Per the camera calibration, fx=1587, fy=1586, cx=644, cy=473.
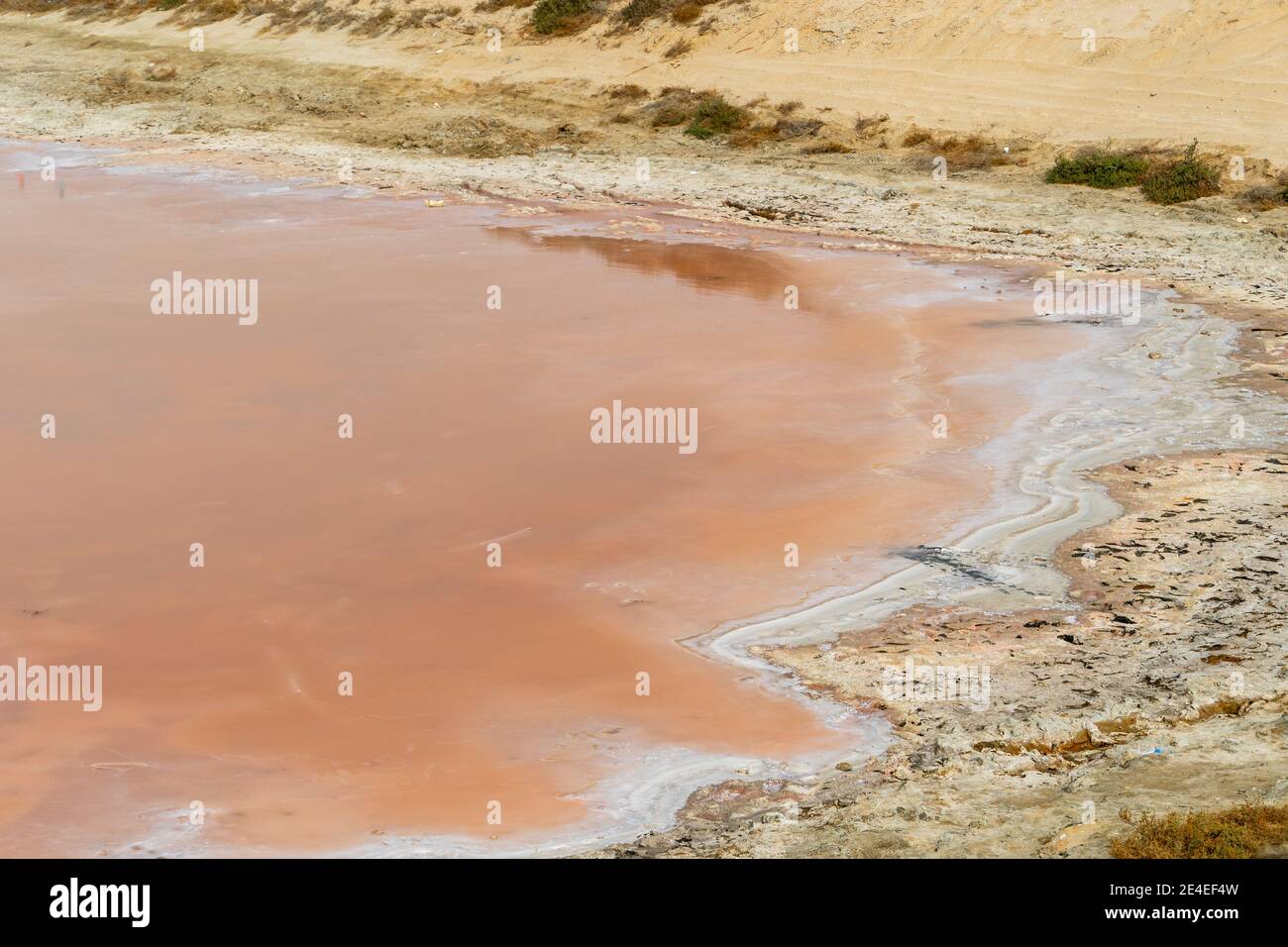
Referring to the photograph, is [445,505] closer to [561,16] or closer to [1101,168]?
[1101,168]

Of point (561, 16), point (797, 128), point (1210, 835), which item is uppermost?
point (561, 16)

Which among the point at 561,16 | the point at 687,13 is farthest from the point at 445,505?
the point at 561,16

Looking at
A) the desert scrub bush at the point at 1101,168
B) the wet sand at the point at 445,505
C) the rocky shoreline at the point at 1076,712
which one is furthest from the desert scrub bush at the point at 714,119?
the rocky shoreline at the point at 1076,712

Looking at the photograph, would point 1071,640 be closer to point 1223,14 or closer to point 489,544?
point 489,544

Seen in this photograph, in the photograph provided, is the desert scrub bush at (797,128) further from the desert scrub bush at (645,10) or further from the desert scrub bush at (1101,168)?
the desert scrub bush at (645,10)

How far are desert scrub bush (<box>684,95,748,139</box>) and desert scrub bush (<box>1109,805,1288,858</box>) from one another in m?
20.0

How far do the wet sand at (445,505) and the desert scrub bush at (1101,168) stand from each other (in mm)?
3952

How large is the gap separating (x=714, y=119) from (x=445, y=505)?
1561cm

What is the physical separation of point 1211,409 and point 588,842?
7659mm

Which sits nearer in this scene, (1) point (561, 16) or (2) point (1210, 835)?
(2) point (1210, 835)

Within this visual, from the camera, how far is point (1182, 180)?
19859mm

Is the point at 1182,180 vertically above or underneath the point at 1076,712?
above

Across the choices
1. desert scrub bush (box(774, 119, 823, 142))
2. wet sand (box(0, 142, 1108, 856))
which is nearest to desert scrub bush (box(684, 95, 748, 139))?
desert scrub bush (box(774, 119, 823, 142))
